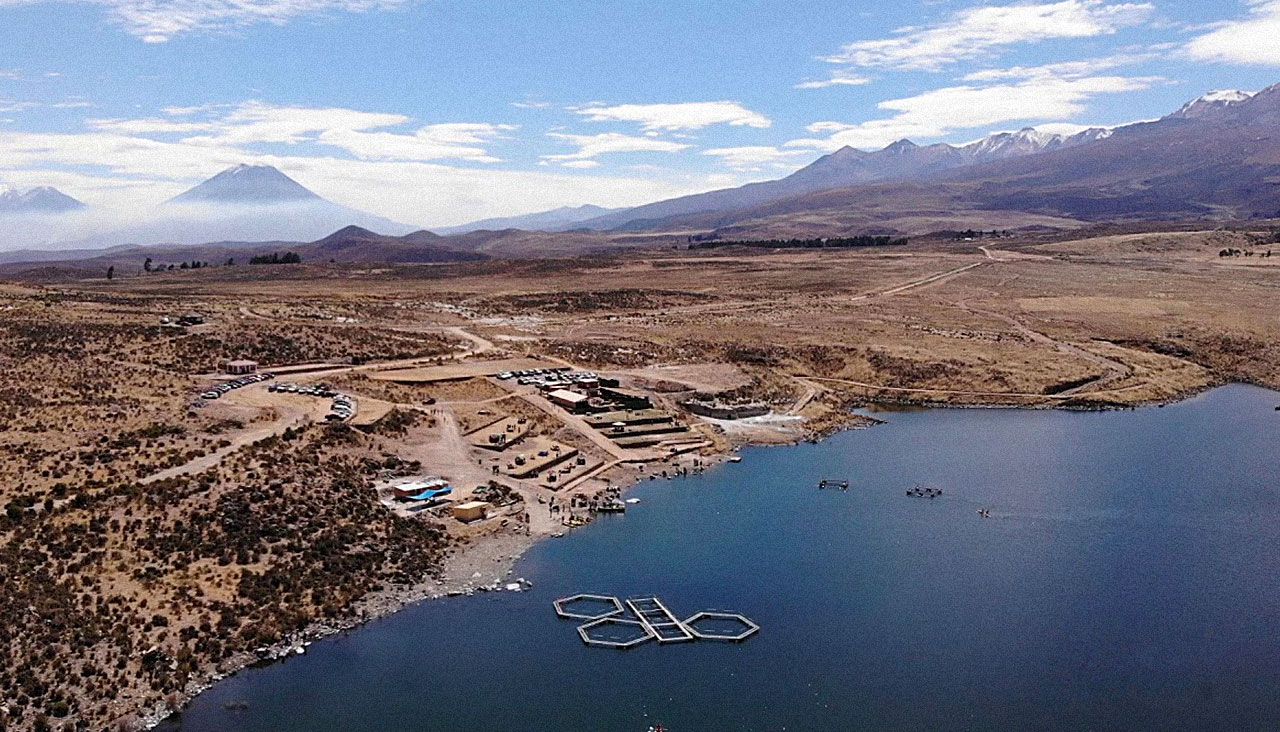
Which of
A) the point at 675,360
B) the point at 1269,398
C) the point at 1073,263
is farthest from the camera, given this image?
the point at 1073,263

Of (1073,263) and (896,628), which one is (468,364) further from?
(1073,263)

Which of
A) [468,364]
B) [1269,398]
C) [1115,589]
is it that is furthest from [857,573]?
[1269,398]

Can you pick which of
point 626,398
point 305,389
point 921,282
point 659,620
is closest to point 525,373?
point 626,398

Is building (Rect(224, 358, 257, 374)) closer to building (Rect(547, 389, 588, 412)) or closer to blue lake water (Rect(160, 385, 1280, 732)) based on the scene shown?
building (Rect(547, 389, 588, 412))

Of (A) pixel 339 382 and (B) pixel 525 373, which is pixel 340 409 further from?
(B) pixel 525 373

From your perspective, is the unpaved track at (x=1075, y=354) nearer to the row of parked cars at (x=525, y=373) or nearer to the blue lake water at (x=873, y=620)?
the blue lake water at (x=873, y=620)

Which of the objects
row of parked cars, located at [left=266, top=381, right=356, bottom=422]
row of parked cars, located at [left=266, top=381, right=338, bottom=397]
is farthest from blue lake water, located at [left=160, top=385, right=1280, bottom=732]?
row of parked cars, located at [left=266, top=381, right=338, bottom=397]
